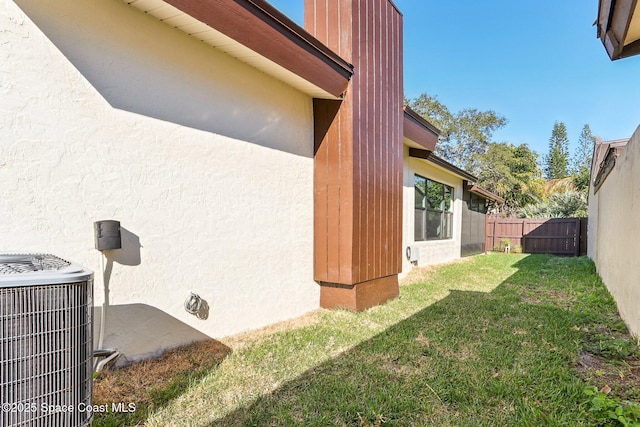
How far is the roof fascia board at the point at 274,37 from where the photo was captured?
272 centimetres

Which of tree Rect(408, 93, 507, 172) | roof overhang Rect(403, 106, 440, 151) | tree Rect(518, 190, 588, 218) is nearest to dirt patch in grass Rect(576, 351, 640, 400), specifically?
A: roof overhang Rect(403, 106, 440, 151)

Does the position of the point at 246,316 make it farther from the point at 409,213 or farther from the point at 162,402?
the point at 409,213

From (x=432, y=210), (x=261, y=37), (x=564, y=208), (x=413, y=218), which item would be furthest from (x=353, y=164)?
(x=564, y=208)

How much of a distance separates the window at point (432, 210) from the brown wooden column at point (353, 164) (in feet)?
12.5

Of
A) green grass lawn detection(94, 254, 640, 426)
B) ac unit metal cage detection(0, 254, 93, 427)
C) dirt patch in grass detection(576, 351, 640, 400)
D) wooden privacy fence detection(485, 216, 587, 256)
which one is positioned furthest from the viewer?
wooden privacy fence detection(485, 216, 587, 256)

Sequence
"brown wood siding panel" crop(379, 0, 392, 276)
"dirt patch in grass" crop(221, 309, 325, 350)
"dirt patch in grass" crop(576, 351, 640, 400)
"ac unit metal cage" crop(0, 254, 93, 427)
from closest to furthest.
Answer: "ac unit metal cage" crop(0, 254, 93, 427) < "dirt patch in grass" crop(576, 351, 640, 400) < "dirt patch in grass" crop(221, 309, 325, 350) < "brown wood siding panel" crop(379, 0, 392, 276)

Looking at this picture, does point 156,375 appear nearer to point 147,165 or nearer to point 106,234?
point 106,234

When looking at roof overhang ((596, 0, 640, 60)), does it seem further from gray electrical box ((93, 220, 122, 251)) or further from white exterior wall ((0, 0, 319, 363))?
gray electrical box ((93, 220, 122, 251))

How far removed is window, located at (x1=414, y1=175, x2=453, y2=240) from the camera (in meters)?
8.53

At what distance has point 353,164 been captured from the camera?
425 centimetres

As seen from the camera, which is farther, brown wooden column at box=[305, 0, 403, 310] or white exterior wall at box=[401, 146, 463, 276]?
white exterior wall at box=[401, 146, 463, 276]

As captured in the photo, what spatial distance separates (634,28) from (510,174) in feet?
77.1

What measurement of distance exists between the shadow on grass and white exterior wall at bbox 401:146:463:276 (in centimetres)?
352

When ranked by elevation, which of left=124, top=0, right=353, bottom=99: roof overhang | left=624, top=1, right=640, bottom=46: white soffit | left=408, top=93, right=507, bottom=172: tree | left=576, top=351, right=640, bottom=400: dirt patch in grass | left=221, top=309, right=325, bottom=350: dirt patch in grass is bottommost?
left=221, top=309, right=325, bottom=350: dirt patch in grass
